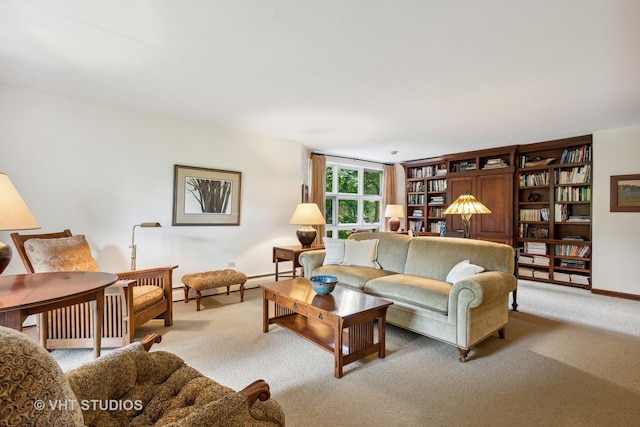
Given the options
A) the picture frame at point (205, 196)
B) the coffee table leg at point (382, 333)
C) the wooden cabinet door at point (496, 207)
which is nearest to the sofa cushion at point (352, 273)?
the coffee table leg at point (382, 333)

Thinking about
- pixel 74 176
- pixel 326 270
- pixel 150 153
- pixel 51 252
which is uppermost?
pixel 150 153

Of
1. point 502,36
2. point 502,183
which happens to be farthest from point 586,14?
point 502,183

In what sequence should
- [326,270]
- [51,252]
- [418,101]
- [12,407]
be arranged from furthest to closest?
1. [326,270]
2. [418,101]
3. [51,252]
4. [12,407]

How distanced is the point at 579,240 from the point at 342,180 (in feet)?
13.6

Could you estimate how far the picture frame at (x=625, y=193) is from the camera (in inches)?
167

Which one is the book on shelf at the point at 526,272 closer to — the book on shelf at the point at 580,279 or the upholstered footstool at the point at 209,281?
the book on shelf at the point at 580,279

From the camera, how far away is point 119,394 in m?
1.25

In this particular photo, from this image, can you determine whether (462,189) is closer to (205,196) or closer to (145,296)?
(205,196)

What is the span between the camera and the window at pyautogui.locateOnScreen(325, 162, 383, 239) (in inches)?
257

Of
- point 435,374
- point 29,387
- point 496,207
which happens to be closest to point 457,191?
point 496,207

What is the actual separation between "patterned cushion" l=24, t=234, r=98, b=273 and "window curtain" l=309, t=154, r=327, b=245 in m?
3.62

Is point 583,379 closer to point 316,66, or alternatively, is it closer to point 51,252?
point 316,66

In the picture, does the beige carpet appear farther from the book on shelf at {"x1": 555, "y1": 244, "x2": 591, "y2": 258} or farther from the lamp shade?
the book on shelf at {"x1": 555, "y1": 244, "x2": 591, "y2": 258}

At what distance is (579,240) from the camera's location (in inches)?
190
